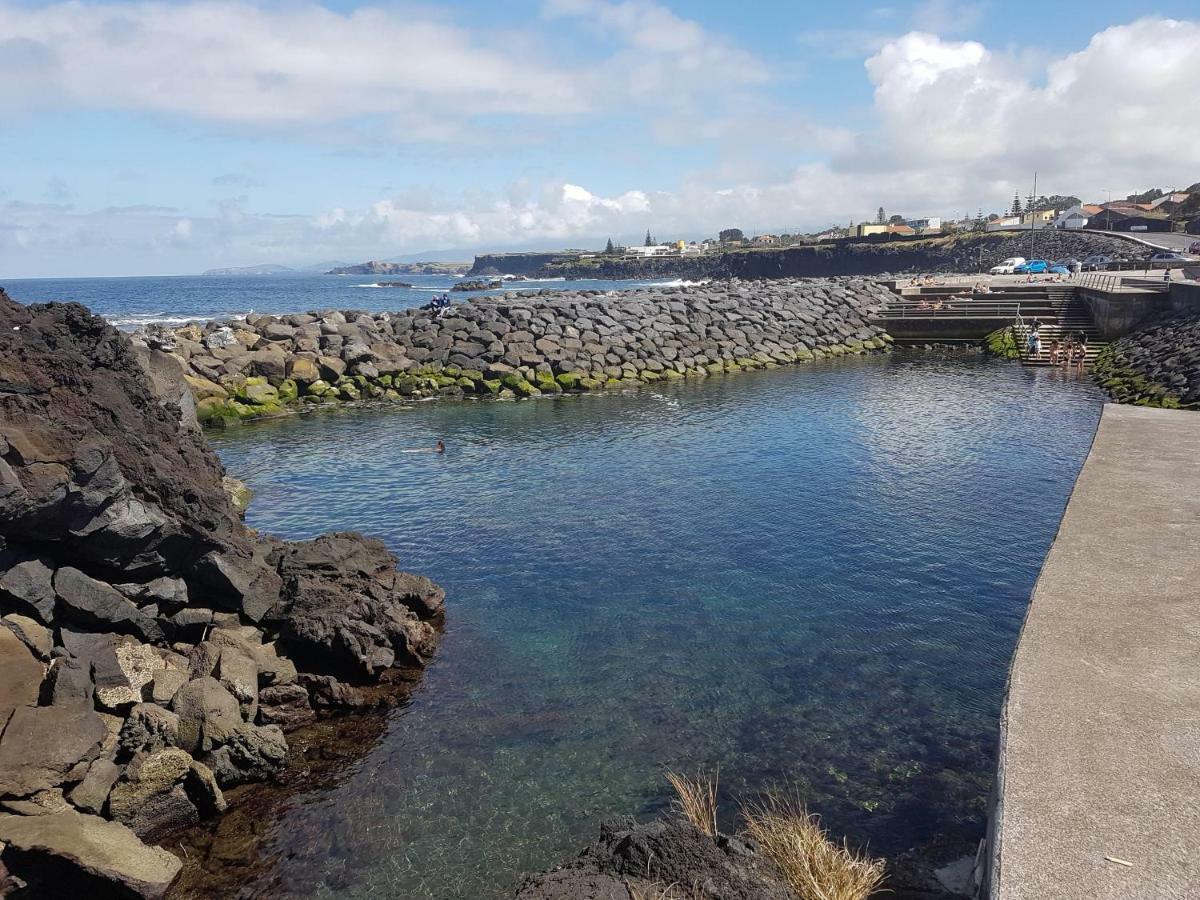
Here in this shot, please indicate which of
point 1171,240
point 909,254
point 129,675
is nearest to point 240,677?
point 129,675

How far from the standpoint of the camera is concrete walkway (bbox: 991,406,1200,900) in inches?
230

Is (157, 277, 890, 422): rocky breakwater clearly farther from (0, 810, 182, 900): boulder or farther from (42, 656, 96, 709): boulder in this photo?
(0, 810, 182, 900): boulder

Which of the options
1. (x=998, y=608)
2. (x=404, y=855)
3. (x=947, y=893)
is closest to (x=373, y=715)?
(x=404, y=855)

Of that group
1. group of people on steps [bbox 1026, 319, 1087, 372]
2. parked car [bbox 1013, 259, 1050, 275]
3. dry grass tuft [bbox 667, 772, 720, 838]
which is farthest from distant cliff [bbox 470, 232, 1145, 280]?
dry grass tuft [bbox 667, 772, 720, 838]

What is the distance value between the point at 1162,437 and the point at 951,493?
17.6ft

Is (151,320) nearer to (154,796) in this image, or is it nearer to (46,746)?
(46,746)

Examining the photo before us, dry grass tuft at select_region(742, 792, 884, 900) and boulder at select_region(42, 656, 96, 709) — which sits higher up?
boulder at select_region(42, 656, 96, 709)

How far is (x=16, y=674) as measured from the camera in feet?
33.6

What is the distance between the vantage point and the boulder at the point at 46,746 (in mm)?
9203

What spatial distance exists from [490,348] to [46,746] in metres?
38.0

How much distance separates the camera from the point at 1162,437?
60.5ft

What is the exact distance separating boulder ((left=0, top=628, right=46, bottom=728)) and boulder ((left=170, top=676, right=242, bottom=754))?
1.72 meters

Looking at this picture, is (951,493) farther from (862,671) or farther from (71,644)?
(71,644)

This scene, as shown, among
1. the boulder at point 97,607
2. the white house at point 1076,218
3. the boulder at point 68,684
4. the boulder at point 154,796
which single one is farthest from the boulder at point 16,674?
the white house at point 1076,218
